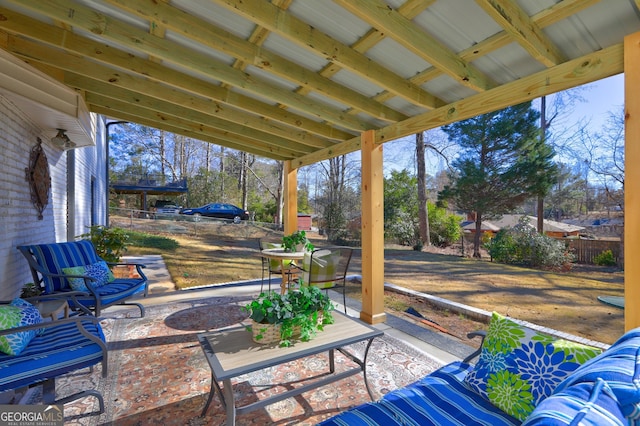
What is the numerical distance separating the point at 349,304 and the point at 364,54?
10.5 ft

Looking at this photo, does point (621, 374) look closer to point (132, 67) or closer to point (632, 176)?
point (632, 176)

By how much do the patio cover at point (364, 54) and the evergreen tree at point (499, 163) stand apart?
9.40 m

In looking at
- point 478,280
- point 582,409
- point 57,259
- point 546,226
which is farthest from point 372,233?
point 546,226

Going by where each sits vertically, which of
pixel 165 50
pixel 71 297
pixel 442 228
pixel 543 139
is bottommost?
pixel 71 297

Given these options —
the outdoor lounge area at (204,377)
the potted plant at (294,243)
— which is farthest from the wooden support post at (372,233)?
the potted plant at (294,243)

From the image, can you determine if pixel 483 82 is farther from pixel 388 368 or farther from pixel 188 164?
pixel 188 164

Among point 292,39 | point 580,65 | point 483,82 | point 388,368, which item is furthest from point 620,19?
point 388,368

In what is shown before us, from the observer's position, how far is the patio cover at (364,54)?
1.73 metres

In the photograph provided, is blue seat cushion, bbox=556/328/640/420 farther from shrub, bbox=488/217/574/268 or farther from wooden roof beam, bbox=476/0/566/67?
shrub, bbox=488/217/574/268

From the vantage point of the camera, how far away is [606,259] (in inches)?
378

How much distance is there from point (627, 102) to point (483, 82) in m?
0.94

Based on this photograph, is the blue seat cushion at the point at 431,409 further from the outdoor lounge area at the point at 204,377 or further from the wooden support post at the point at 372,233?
the wooden support post at the point at 372,233

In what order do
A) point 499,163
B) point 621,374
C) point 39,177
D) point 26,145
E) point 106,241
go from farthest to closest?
point 499,163 → point 106,241 → point 39,177 → point 26,145 → point 621,374

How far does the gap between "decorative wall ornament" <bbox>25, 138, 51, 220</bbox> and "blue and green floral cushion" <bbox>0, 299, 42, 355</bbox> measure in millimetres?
1978
